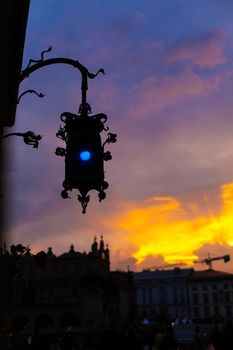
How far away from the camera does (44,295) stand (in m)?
76.4

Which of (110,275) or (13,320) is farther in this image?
(110,275)

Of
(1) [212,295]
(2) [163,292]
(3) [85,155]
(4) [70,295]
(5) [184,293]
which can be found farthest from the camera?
(2) [163,292]

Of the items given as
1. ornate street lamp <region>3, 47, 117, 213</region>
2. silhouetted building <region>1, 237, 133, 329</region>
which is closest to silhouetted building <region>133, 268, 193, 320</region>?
silhouetted building <region>1, 237, 133, 329</region>

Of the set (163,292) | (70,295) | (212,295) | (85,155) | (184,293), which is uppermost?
(163,292)

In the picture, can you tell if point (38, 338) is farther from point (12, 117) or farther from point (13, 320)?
point (13, 320)

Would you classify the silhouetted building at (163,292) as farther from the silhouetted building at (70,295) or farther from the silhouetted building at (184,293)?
the silhouetted building at (70,295)

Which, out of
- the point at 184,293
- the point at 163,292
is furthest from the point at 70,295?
the point at 163,292

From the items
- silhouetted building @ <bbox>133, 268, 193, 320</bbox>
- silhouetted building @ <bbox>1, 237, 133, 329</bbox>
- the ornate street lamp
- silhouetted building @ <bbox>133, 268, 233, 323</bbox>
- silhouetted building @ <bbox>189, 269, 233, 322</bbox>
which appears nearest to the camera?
the ornate street lamp

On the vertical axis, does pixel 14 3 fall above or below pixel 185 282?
below

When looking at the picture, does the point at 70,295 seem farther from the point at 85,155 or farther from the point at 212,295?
the point at 85,155

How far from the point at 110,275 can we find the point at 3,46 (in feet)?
261

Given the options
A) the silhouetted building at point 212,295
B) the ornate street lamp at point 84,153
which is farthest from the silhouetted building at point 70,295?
the ornate street lamp at point 84,153

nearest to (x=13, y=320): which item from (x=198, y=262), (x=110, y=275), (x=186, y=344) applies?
(x=110, y=275)

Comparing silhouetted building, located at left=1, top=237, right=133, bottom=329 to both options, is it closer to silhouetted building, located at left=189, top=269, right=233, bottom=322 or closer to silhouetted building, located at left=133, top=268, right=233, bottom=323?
silhouetted building, located at left=133, top=268, right=233, bottom=323
